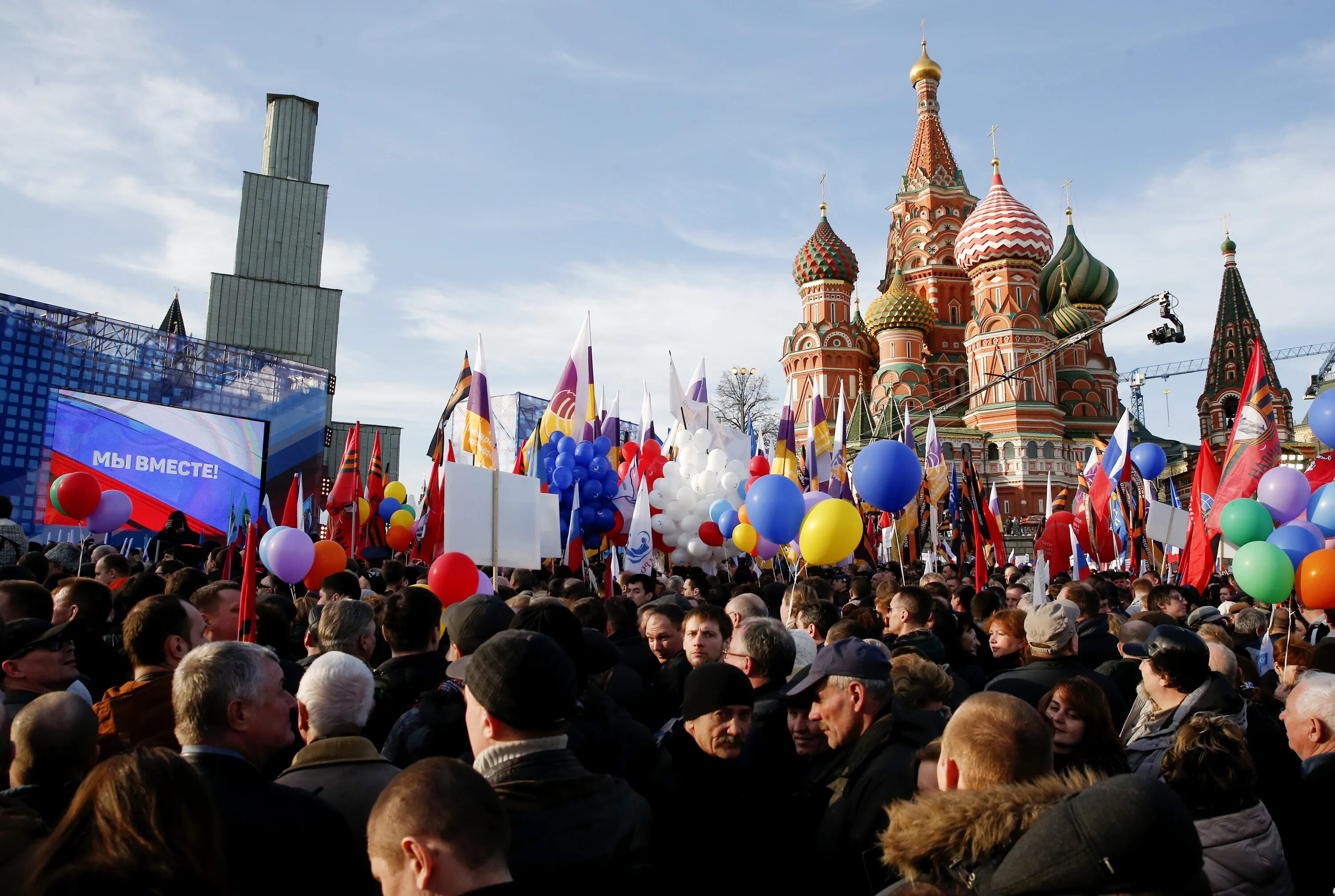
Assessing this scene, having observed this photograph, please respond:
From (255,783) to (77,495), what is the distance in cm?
1096

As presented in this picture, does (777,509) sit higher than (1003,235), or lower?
lower

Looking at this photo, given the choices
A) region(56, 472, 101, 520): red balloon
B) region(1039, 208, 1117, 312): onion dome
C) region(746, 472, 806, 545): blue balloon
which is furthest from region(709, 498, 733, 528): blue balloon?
region(1039, 208, 1117, 312): onion dome

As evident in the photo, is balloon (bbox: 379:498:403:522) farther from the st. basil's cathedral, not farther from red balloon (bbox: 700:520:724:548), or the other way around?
the st. basil's cathedral

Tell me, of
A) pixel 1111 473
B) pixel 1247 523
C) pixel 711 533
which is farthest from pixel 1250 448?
pixel 711 533

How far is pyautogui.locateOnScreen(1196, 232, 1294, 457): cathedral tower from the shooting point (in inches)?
2208

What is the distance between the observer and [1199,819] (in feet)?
9.42

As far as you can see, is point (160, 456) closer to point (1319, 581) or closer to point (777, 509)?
point (777, 509)

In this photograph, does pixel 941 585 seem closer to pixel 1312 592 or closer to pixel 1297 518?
pixel 1312 592

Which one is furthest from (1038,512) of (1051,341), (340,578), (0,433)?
(340,578)

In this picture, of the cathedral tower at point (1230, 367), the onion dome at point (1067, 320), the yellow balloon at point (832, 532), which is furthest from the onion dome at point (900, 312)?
the yellow balloon at point (832, 532)

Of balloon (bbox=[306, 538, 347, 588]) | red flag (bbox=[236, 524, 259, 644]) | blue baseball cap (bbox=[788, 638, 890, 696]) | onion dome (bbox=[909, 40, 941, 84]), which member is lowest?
blue baseball cap (bbox=[788, 638, 890, 696])

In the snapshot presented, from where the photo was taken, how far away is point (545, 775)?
255cm

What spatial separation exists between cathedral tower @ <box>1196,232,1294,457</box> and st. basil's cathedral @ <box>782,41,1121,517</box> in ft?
23.8

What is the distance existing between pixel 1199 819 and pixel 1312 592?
4418mm
